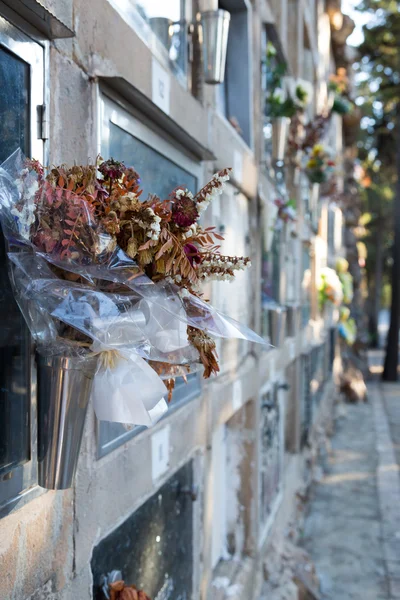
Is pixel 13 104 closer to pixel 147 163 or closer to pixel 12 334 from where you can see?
pixel 12 334

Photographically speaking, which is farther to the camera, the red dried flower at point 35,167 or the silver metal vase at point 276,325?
the silver metal vase at point 276,325

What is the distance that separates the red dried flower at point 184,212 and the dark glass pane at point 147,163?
0.52 metres

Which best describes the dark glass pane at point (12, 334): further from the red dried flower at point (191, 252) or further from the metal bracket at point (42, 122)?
the red dried flower at point (191, 252)

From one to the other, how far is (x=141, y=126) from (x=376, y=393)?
14.9 m

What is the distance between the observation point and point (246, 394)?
4449 millimetres

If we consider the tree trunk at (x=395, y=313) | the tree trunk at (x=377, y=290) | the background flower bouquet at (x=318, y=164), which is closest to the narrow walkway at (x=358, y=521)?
the background flower bouquet at (x=318, y=164)

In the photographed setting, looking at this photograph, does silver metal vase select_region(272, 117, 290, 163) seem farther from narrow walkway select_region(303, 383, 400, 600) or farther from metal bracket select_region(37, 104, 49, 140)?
metal bracket select_region(37, 104, 49, 140)

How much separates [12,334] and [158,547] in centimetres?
160

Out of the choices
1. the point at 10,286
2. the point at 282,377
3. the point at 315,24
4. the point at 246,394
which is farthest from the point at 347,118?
the point at 10,286

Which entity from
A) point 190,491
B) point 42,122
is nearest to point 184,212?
point 42,122

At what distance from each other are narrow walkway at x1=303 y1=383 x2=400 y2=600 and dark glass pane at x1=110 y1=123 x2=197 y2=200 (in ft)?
13.8

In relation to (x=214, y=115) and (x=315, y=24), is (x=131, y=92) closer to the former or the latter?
(x=214, y=115)

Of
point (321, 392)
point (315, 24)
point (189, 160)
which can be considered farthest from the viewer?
point (321, 392)

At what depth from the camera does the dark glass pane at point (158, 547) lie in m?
2.28
